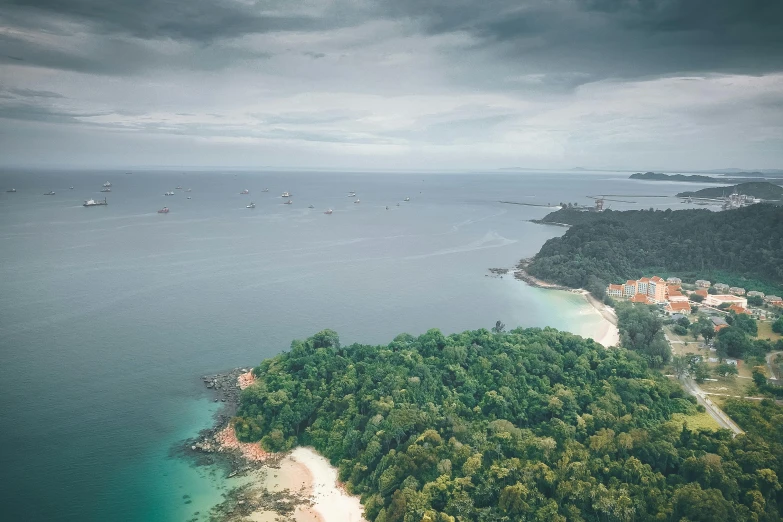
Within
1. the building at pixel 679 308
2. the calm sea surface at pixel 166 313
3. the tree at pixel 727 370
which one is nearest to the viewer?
the calm sea surface at pixel 166 313

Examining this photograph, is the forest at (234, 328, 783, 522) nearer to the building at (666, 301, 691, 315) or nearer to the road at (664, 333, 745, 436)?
the road at (664, 333, 745, 436)

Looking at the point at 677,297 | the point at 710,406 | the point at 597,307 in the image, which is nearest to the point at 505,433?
the point at 710,406

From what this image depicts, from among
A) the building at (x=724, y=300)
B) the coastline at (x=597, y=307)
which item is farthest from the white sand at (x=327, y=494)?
the building at (x=724, y=300)

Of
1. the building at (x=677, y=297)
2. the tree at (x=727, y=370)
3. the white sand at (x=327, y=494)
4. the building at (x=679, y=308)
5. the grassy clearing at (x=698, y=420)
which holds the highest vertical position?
the building at (x=677, y=297)

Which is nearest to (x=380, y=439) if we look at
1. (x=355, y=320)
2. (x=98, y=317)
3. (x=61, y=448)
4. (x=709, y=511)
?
(x=709, y=511)

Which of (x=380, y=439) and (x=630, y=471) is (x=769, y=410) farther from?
(x=380, y=439)

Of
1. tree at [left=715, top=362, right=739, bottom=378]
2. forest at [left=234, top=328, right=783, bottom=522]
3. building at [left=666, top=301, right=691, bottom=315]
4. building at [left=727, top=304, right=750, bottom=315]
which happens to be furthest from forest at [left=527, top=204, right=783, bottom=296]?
forest at [left=234, top=328, right=783, bottom=522]

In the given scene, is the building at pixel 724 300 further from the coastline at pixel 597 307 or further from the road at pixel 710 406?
the road at pixel 710 406

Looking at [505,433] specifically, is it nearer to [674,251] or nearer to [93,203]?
[674,251]
